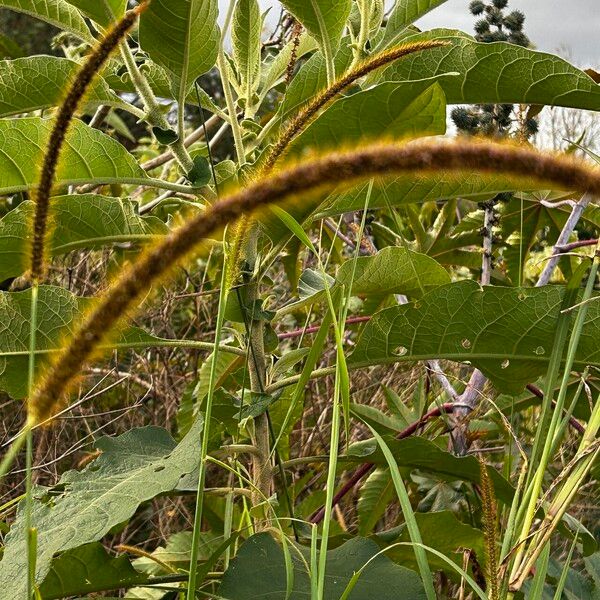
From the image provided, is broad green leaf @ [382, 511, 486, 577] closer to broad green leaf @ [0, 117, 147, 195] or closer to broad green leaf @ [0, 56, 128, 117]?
broad green leaf @ [0, 117, 147, 195]

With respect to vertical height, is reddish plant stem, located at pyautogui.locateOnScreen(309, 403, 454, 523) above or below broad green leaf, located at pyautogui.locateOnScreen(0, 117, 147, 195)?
below

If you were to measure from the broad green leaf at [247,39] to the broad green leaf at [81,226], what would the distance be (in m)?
0.30

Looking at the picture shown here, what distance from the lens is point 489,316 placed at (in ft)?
4.25

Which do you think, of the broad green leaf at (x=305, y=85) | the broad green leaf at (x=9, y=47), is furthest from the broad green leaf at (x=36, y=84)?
the broad green leaf at (x=9, y=47)

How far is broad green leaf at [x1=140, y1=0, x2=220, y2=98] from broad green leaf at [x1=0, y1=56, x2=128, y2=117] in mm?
126

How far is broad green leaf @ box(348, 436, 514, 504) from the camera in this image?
132cm

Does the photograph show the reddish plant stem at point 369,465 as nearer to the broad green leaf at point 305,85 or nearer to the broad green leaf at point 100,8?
the broad green leaf at point 305,85

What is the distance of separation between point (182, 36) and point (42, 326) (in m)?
0.50

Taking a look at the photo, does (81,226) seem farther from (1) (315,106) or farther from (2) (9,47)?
(2) (9,47)

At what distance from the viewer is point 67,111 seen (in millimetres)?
643

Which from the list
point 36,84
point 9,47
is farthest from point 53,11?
point 9,47

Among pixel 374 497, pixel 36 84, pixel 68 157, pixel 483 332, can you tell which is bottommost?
pixel 374 497

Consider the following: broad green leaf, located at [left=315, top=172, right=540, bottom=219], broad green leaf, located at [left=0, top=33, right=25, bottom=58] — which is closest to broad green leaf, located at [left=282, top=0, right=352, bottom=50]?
broad green leaf, located at [left=315, top=172, right=540, bottom=219]

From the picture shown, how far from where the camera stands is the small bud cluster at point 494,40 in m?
1.88
